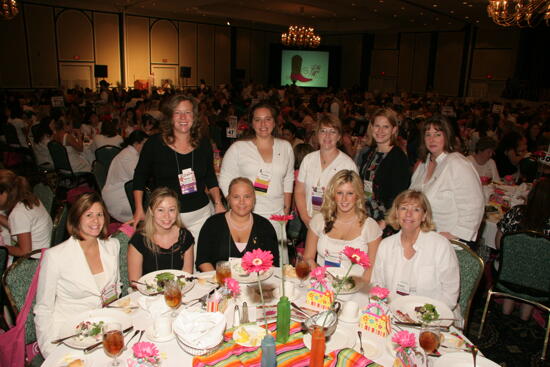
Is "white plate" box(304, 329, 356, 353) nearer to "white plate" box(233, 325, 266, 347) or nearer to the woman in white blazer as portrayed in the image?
A: "white plate" box(233, 325, 266, 347)

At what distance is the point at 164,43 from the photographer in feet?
58.1

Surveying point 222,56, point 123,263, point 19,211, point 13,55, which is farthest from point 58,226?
point 222,56

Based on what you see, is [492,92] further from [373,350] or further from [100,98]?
[373,350]

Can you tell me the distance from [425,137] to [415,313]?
1.63m

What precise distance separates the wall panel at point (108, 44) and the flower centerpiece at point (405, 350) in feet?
54.2

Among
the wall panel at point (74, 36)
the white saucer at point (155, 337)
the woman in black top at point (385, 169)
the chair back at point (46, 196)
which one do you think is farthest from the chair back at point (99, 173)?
the wall panel at point (74, 36)

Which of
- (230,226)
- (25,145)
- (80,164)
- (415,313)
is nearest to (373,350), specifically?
(415,313)

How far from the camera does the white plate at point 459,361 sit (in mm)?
1747

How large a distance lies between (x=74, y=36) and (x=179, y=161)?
1435 centimetres

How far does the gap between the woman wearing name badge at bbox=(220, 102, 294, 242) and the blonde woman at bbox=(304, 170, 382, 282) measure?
605 millimetres

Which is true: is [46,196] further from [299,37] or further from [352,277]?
[299,37]

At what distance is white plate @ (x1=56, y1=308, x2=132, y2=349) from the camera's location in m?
1.81

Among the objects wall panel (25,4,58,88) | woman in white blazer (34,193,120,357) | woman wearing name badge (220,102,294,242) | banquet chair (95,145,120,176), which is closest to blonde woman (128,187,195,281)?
woman in white blazer (34,193,120,357)

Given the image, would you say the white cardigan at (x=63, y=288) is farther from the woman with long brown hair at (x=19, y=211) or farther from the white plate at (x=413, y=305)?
the white plate at (x=413, y=305)
